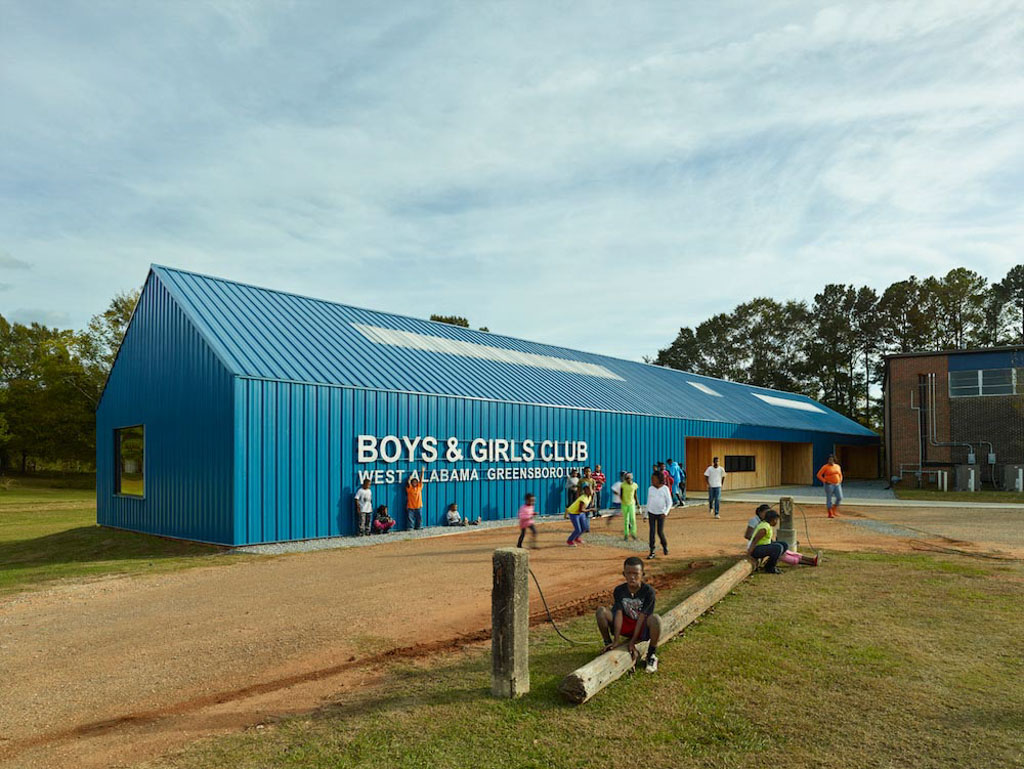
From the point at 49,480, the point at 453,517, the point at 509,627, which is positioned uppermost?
the point at 509,627

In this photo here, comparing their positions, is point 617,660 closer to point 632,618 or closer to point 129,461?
point 632,618

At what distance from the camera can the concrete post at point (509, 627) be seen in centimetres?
572

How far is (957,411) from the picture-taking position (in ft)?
118

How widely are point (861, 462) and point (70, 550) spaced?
49.8 metres

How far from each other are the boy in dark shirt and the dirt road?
1662 mm

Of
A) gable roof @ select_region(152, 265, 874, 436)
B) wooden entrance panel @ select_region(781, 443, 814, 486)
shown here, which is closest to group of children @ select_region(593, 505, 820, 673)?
gable roof @ select_region(152, 265, 874, 436)

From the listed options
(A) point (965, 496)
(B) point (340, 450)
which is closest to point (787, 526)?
(B) point (340, 450)

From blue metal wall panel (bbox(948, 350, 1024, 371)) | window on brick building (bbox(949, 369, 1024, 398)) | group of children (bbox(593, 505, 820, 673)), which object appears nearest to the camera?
group of children (bbox(593, 505, 820, 673))

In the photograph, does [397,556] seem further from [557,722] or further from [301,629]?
[557,722]

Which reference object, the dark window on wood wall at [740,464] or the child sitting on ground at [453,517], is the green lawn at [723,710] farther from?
the dark window on wood wall at [740,464]

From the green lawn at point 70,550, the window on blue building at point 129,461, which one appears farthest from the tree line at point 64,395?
the window on blue building at point 129,461

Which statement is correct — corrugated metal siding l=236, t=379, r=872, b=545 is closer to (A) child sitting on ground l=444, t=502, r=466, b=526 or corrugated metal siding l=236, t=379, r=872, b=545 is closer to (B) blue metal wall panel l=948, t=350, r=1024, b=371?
(A) child sitting on ground l=444, t=502, r=466, b=526

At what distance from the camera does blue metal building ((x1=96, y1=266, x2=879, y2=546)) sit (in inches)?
613

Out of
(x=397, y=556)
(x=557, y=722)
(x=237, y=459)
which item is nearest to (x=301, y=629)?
(x=557, y=722)
